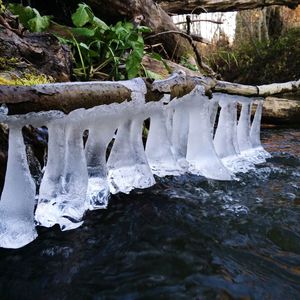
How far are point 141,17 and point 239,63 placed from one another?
398cm

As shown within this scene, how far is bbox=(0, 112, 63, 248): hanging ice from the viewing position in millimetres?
1345

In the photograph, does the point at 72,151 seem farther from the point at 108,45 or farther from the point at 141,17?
the point at 141,17

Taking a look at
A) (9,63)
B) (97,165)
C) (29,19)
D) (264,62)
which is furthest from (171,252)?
(264,62)

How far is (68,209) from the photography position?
1.57 m

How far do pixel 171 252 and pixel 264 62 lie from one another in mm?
6415

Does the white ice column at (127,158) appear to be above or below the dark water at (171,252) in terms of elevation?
above

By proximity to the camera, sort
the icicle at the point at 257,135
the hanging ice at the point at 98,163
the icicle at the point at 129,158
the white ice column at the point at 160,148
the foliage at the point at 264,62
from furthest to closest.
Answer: the foliage at the point at 264,62 < the icicle at the point at 257,135 < the white ice column at the point at 160,148 < the icicle at the point at 129,158 < the hanging ice at the point at 98,163

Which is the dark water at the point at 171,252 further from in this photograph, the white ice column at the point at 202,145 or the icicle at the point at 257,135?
the icicle at the point at 257,135

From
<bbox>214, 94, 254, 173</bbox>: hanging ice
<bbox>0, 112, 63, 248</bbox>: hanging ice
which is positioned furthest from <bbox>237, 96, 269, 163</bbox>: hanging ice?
<bbox>0, 112, 63, 248</bbox>: hanging ice

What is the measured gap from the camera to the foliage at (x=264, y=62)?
6.49m

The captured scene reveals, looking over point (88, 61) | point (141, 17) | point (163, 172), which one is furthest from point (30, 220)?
point (141, 17)

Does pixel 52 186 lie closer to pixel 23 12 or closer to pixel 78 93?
pixel 78 93

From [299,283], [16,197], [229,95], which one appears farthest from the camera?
[229,95]

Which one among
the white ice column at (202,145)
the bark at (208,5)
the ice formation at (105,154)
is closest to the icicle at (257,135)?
the ice formation at (105,154)
